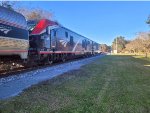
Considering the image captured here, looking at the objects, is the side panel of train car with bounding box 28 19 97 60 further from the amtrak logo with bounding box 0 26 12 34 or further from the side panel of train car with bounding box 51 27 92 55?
the amtrak logo with bounding box 0 26 12 34

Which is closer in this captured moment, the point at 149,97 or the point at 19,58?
the point at 149,97

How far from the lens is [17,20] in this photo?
Answer: 60.5ft

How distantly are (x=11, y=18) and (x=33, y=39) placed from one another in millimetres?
6213

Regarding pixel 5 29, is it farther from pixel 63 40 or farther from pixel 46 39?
pixel 63 40

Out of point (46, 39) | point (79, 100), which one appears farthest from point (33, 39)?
point (79, 100)

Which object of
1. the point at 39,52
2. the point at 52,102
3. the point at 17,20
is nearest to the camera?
the point at 52,102

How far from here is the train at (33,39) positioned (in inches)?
667

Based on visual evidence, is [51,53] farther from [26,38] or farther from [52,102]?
[52,102]

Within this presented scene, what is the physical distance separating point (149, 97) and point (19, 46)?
1069 centimetres

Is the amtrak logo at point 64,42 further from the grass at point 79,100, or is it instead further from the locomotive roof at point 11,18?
the grass at point 79,100

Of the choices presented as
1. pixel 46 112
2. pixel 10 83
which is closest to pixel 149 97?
pixel 46 112

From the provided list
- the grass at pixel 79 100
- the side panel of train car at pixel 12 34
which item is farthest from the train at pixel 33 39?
the grass at pixel 79 100

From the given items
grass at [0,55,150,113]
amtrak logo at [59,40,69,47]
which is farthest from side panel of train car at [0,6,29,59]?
amtrak logo at [59,40,69,47]

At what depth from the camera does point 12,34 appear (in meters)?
17.6
